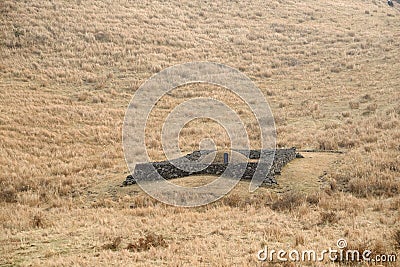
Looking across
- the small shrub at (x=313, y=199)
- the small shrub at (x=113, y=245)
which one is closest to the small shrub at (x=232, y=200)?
the small shrub at (x=313, y=199)

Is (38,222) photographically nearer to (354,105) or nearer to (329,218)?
(329,218)

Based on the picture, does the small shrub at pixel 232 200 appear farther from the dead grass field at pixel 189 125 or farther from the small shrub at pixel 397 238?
the small shrub at pixel 397 238

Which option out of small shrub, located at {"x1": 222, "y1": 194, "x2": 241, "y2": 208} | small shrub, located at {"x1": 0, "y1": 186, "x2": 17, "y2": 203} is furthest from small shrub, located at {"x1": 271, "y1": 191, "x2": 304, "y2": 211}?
small shrub, located at {"x1": 0, "y1": 186, "x2": 17, "y2": 203}

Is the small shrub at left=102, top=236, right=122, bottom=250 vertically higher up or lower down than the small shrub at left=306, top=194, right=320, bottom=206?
lower down

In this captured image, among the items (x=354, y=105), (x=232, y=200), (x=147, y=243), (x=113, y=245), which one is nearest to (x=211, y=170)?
(x=232, y=200)

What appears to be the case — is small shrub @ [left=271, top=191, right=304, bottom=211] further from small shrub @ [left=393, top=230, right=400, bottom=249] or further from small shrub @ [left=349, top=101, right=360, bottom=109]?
small shrub @ [left=349, top=101, right=360, bottom=109]

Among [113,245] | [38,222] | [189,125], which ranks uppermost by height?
[189,125]

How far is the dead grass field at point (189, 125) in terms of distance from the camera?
12172 mm

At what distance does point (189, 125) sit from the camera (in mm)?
32031

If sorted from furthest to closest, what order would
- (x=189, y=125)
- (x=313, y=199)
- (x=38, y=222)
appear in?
(x=189, y=125) → (x=313, y=199) → (x=38, y=222)

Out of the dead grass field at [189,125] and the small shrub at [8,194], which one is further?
the small shrub at [8,194]

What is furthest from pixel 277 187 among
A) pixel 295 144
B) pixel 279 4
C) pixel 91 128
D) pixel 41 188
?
pixel 279 4

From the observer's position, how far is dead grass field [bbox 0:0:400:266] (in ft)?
39.9

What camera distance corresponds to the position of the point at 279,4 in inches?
2709
